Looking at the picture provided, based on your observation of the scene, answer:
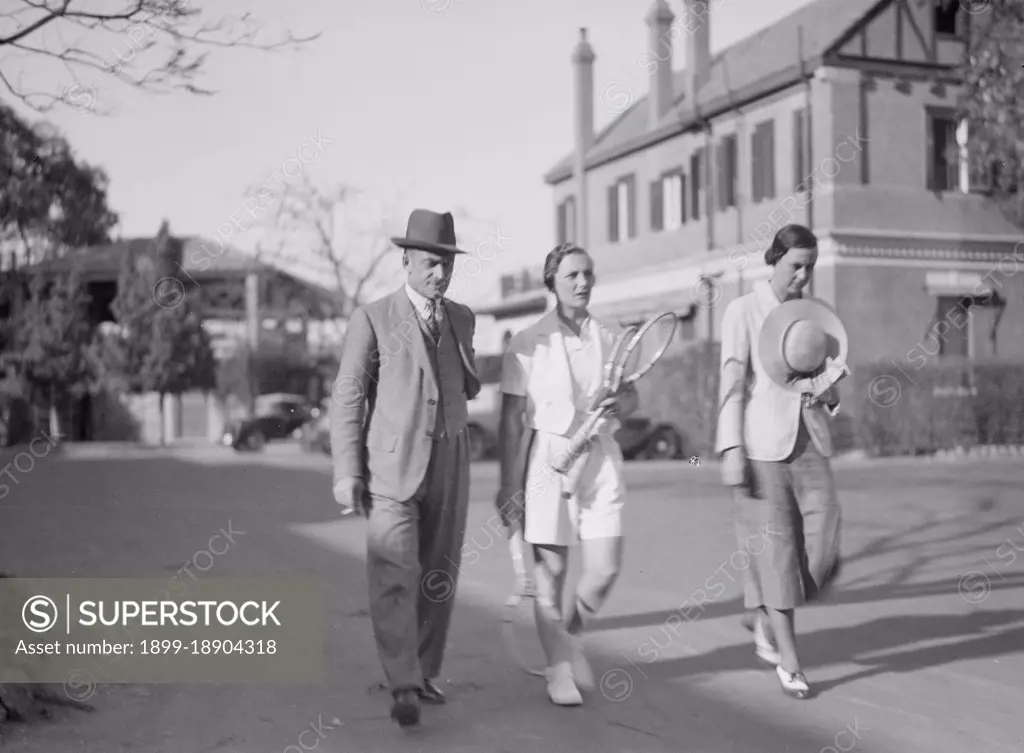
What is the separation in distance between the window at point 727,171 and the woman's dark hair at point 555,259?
25.7 m

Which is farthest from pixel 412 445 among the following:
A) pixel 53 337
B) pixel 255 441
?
pixel 53 337

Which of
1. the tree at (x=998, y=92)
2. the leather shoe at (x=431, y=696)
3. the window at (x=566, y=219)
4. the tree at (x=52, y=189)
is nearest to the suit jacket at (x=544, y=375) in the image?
the leather shoe at (x=431, y=696)

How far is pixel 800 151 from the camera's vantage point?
28.8 metres

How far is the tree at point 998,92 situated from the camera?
70.1 ft

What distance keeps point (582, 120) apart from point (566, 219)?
3.02 m

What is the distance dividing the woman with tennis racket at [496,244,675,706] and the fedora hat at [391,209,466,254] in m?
0.54

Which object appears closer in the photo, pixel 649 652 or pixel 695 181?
pixel 649 652

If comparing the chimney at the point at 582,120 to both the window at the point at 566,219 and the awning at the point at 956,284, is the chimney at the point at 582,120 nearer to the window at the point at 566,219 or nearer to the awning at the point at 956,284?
the window at the point at 566,219

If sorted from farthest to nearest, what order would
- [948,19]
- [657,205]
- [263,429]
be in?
[263,429] → [657,205] → [948,19]

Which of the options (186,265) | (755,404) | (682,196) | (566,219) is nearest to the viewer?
(755,404)

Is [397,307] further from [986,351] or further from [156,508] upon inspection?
[986,351]

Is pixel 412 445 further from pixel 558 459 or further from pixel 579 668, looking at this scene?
pixel 579 668

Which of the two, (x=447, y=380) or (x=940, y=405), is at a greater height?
(x=447, y=380)

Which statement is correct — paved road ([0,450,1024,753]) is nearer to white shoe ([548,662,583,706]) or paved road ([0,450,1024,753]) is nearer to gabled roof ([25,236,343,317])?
white shoe ([548,662,583,706])
